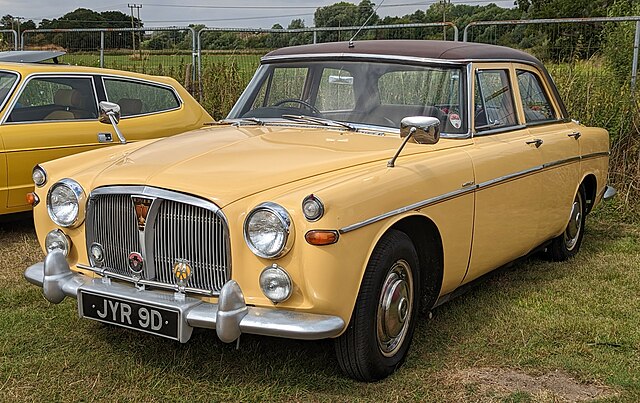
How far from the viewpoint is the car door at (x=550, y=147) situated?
5457 millimetres

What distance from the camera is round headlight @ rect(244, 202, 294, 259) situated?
11.1 ft

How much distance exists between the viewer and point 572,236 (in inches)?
255

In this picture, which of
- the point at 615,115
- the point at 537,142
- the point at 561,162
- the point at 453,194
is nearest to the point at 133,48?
the point at 615,115

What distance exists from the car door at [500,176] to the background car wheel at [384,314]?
72 cm

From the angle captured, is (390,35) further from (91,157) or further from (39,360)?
(39,360)

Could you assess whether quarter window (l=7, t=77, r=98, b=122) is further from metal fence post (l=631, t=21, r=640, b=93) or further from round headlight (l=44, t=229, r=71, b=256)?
metal fence post (l=631, t=21, r=640, b=93)

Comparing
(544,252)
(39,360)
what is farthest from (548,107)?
(39,360)

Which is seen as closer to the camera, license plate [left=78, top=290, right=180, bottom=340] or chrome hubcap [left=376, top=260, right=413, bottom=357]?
license plate [left=78, top=290, right=180, bottom=340]

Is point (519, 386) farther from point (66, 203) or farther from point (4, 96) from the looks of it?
point (4, 96)

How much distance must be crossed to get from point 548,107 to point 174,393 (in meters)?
3.78

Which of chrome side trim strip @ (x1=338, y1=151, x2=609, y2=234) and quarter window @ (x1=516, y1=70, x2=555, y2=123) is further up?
quarter window @ (x1=516, y1=70, x2=555, y2=123)

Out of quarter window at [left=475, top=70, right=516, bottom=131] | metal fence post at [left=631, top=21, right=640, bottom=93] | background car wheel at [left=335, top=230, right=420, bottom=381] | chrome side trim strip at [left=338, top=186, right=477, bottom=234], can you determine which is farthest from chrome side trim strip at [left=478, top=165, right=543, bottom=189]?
metal fence post at [left=631, top=21, right=640, bottom=93]

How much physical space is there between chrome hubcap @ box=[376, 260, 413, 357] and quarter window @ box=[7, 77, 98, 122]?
4521mm

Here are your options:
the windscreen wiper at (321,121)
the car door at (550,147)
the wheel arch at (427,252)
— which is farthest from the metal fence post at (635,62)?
the wheel arch at (427,252)
